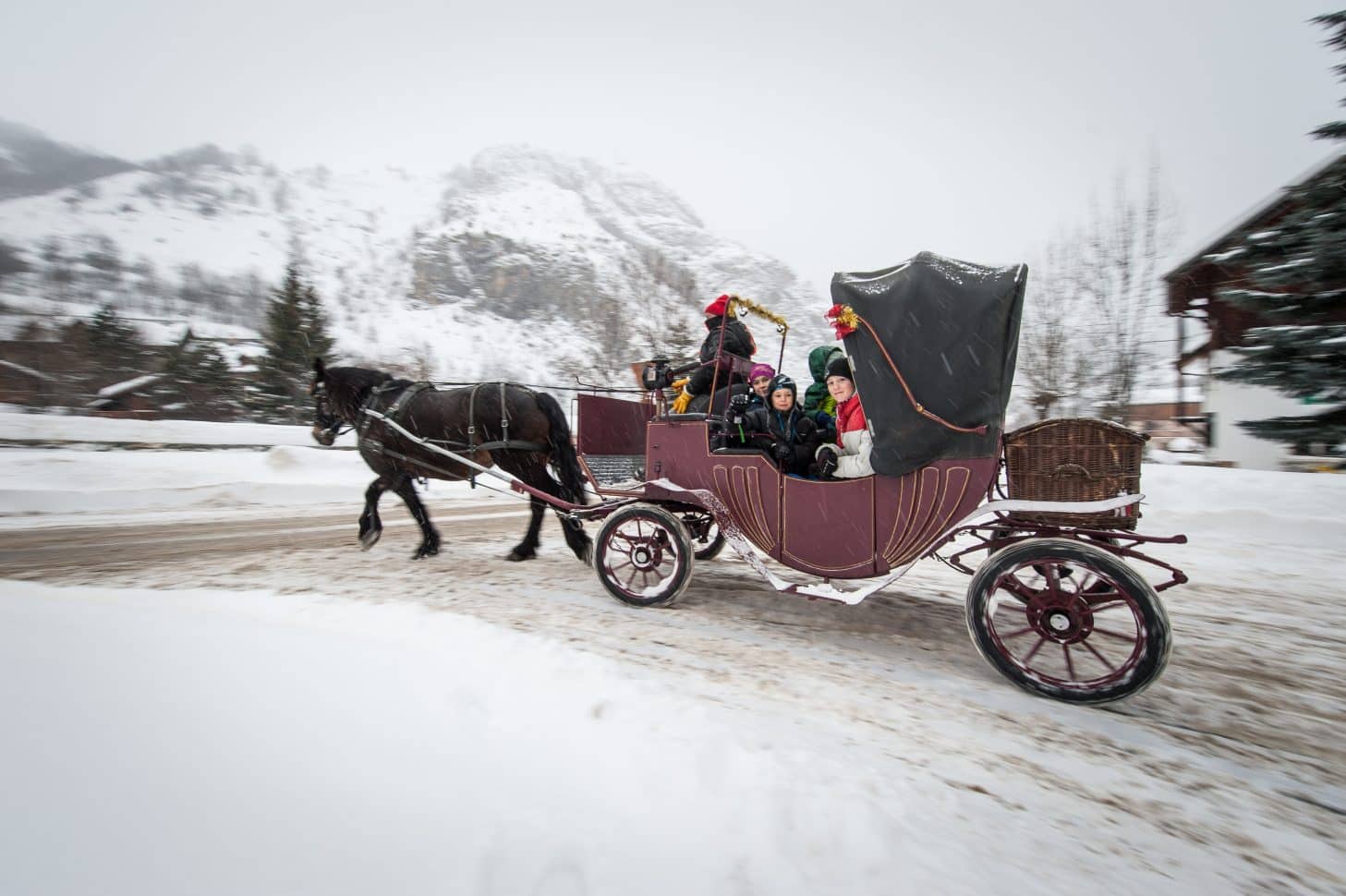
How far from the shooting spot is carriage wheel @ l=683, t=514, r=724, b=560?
4379mm

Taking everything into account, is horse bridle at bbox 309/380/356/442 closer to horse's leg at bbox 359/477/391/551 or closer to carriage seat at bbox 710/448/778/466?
horse's leg at bbox 359/477/391/551

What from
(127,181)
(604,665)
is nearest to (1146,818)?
(604,665)

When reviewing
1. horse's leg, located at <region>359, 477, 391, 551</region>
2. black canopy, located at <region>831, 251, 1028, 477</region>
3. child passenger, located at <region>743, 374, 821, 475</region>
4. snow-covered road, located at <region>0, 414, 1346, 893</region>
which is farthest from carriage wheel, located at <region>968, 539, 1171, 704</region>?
horse's leg, located at <region>359, 477, 391, 551</region>

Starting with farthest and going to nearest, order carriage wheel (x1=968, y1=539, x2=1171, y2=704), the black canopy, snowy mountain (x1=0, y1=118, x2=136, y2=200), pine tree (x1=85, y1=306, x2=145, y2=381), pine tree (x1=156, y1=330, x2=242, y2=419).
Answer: snowy mountain (x1=0, y1=118, x2=136, y2=200) < pine tree (x1=156, y1=330, x2=242, y2=419) < pine tree (x1=85, y1=306, x2=145, y2=381) < the black canopy < carriage wheel (x1=968, y1=539, x2=1171, y2=704)

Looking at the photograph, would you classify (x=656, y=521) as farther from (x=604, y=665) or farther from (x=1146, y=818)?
(x=1146, y=818)

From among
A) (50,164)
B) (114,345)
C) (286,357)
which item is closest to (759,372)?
(286,357)

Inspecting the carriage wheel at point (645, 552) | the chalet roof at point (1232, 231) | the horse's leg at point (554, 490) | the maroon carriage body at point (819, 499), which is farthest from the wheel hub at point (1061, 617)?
the chalet roof at point (1232, 231)

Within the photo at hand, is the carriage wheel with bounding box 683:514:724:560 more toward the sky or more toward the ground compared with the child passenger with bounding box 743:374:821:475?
more toward the ground

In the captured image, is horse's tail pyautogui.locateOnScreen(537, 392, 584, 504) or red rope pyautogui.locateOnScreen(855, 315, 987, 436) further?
horse's tail pyautogui.locateOnScreen(537, 392, 584, 504)

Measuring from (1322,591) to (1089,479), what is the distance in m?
3.49

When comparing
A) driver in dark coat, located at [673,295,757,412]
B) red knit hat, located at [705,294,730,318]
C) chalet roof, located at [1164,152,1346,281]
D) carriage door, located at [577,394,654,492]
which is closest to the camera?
red knit hat, located at [705,294,730,318]

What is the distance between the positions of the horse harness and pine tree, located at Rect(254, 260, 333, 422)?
1800cm

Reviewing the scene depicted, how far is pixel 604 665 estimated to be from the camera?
9.00ft

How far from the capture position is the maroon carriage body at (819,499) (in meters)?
3.05
